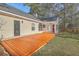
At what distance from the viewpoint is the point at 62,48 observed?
2.57 metres

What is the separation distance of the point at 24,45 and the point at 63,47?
0.49 metres

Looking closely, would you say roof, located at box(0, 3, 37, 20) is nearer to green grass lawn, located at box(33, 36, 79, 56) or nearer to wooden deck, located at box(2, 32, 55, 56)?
wooden deck, located at box(2, 32, 55, 56)

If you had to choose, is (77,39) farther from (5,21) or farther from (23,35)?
(5,21)

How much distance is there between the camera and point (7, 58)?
8.36 ft

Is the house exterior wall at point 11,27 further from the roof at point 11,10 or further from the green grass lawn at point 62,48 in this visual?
the green grass lawn at point 62,48

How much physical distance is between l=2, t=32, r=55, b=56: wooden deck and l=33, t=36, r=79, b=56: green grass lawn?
7cm

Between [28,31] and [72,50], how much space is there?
61cm

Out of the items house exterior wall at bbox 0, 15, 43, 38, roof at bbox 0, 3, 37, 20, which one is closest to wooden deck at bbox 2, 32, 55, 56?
house exterior wall at bbox 0, 15, 43, 38

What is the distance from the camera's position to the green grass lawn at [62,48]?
101 inches

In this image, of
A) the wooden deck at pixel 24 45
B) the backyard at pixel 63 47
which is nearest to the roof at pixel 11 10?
the wooden deck at pixel 24 45

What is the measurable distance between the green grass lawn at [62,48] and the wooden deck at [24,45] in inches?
2.9

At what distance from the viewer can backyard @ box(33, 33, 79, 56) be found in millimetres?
2561

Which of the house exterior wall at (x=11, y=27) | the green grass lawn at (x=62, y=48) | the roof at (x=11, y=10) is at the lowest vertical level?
the green grass lawn at (x=62, y=48)


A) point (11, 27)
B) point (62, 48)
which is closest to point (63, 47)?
point (62, 48)
